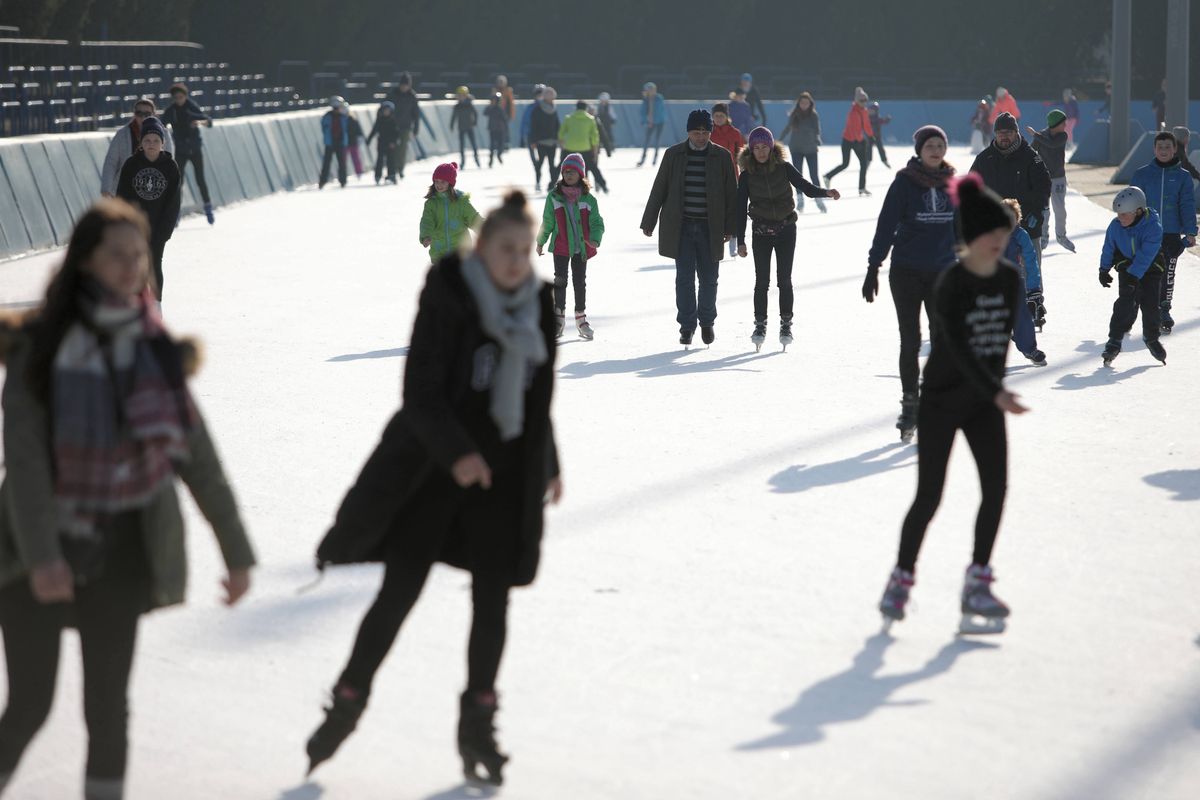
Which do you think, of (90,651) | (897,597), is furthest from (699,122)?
(90,651)

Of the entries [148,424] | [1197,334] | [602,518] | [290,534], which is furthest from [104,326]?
[1197,334]

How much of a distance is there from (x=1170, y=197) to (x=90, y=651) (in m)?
10.6

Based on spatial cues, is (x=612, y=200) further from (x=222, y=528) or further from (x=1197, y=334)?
(x=222, y=528)

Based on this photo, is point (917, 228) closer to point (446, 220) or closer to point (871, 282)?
point (871, 282)

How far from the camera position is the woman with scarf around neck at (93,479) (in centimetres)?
352

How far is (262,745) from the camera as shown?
462cm

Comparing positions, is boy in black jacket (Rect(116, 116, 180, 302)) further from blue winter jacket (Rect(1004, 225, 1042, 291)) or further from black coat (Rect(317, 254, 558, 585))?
black coat (Rect(317, 254, 558, 585))

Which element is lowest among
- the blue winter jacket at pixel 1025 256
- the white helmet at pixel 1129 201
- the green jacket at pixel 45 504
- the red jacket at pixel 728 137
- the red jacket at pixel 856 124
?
the red jacket at pixel 856 124

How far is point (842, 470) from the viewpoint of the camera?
27.4ft

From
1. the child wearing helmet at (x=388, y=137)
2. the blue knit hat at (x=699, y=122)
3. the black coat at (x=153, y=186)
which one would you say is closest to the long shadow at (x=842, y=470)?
the blue knit hat at (x=699, y=122)

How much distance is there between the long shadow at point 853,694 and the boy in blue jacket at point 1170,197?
7.86 metres

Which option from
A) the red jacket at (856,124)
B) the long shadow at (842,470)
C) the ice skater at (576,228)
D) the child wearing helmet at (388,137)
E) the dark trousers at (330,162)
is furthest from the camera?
the child wearing helmet at (388,137)

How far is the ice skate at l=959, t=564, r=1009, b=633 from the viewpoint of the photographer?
5.69 metres

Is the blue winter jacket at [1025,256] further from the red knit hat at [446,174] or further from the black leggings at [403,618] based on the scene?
the black leggings at [403,618]
